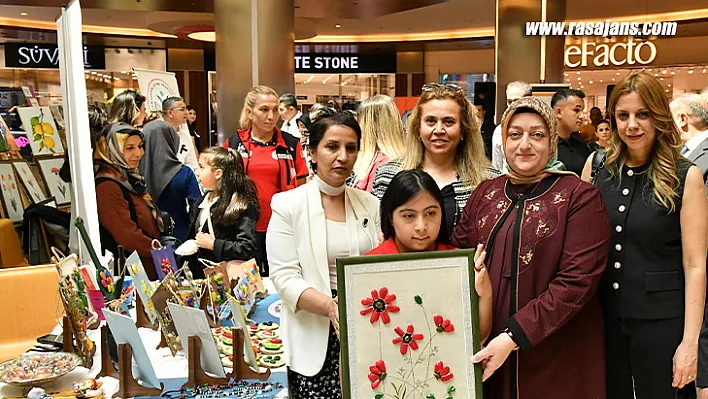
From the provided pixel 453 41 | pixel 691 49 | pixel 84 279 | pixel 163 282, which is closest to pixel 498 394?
pixel 163 282

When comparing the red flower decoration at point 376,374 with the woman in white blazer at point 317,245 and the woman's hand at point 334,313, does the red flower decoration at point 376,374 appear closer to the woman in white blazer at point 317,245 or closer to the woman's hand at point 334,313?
the woman's hand at point 334,313

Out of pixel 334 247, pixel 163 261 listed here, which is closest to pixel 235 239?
pixel 163 261

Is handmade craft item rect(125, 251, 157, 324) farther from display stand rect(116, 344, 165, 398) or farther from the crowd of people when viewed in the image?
the crowd of people

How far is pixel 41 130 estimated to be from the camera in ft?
18.4

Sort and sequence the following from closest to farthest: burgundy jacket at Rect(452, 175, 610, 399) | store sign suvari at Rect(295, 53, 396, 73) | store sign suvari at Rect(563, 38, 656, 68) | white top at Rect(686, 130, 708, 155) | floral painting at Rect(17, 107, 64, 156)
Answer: burgundy jacket at Rect(452, 175, 610, 399) → white top at Rect(686, 130, 708, 155) → floral painting at Rect(17, 107, 64, 156) → store sign suvari at Rect(563, 38, 656, 68) → store sign suvari at Rect(295, 53, 396, 73)

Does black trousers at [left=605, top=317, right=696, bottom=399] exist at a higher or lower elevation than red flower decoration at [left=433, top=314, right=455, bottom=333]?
lower

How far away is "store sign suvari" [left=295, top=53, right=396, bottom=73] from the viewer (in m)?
16.7

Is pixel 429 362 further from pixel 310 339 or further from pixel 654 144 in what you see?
pixel 654 144

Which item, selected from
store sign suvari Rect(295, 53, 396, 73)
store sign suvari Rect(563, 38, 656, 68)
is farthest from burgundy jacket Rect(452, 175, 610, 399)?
store sign suvari Rect(295, 53, 396, 73)

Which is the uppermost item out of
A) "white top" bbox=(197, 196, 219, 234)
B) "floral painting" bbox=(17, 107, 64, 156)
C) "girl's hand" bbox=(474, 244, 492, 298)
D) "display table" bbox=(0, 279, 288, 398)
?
"floral painting" bbox=(17, 107, 64, 156)

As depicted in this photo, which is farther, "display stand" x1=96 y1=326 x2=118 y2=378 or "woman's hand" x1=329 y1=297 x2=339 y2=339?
"display stand" x1=96 y1=326 x2=118 y2=378

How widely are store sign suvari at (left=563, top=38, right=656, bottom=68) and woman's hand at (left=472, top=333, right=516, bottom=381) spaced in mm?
9173

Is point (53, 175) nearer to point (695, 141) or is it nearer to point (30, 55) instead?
point (695, 141)

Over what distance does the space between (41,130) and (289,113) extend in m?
2.25
